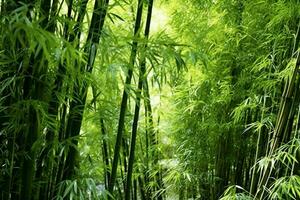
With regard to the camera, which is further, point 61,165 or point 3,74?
point 61,165

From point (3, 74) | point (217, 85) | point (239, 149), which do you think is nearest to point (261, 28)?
point (217, 85)

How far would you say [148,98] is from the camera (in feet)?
9.46

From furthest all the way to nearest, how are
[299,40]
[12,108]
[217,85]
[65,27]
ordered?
1. [217,85]
2. [299,40]
3. [65,27]
4. [12,108]

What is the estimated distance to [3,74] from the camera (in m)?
1.94

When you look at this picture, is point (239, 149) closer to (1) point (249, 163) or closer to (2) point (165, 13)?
(1) point (249, 163)

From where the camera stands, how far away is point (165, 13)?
439 centimetres

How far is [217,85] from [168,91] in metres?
1.02

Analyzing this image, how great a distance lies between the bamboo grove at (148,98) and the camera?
6.07 ft

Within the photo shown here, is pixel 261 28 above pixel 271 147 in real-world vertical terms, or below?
above

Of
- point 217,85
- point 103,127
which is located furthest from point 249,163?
point 103,127

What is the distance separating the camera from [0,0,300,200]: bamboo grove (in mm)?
1849

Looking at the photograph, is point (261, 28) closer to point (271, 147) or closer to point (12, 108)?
point (271, 147)

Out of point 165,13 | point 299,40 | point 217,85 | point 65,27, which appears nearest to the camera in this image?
point 65,27

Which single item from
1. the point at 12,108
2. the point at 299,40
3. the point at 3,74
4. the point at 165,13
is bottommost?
the point at 12,108
